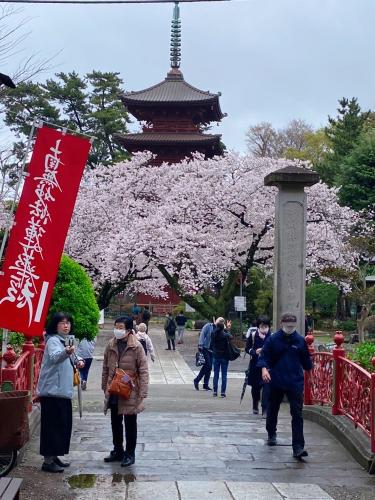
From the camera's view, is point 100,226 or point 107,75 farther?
point 107,75

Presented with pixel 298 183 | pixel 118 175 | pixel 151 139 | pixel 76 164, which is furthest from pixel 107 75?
pixel 76 164

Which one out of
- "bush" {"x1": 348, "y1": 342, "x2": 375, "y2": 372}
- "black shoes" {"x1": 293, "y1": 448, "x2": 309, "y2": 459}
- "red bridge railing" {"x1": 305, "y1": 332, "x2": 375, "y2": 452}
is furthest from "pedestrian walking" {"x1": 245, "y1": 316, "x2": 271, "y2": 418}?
"black shoes" {"x1": 293, "y1": 448, "x2": 309, "y2": 459}

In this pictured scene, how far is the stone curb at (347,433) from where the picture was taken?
7.75 metres

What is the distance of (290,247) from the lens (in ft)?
42.7

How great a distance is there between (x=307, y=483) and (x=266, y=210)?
26.3 m

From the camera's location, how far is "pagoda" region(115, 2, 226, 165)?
156ft

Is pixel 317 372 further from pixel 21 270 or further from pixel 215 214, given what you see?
pixel 215 214

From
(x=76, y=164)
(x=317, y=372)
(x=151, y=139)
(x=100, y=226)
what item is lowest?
(x=317, y=372)

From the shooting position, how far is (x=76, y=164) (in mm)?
8711

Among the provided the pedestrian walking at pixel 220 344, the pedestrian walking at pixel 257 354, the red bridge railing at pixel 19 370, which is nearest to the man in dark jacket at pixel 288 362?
the red bridge railing at pixel 19 370

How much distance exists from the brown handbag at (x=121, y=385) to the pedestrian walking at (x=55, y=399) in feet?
1.39

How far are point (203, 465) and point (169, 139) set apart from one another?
40726mm

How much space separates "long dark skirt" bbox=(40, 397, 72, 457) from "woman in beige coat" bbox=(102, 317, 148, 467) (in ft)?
1.61

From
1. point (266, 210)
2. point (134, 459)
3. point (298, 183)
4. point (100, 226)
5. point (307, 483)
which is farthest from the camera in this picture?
point (100, 226)
